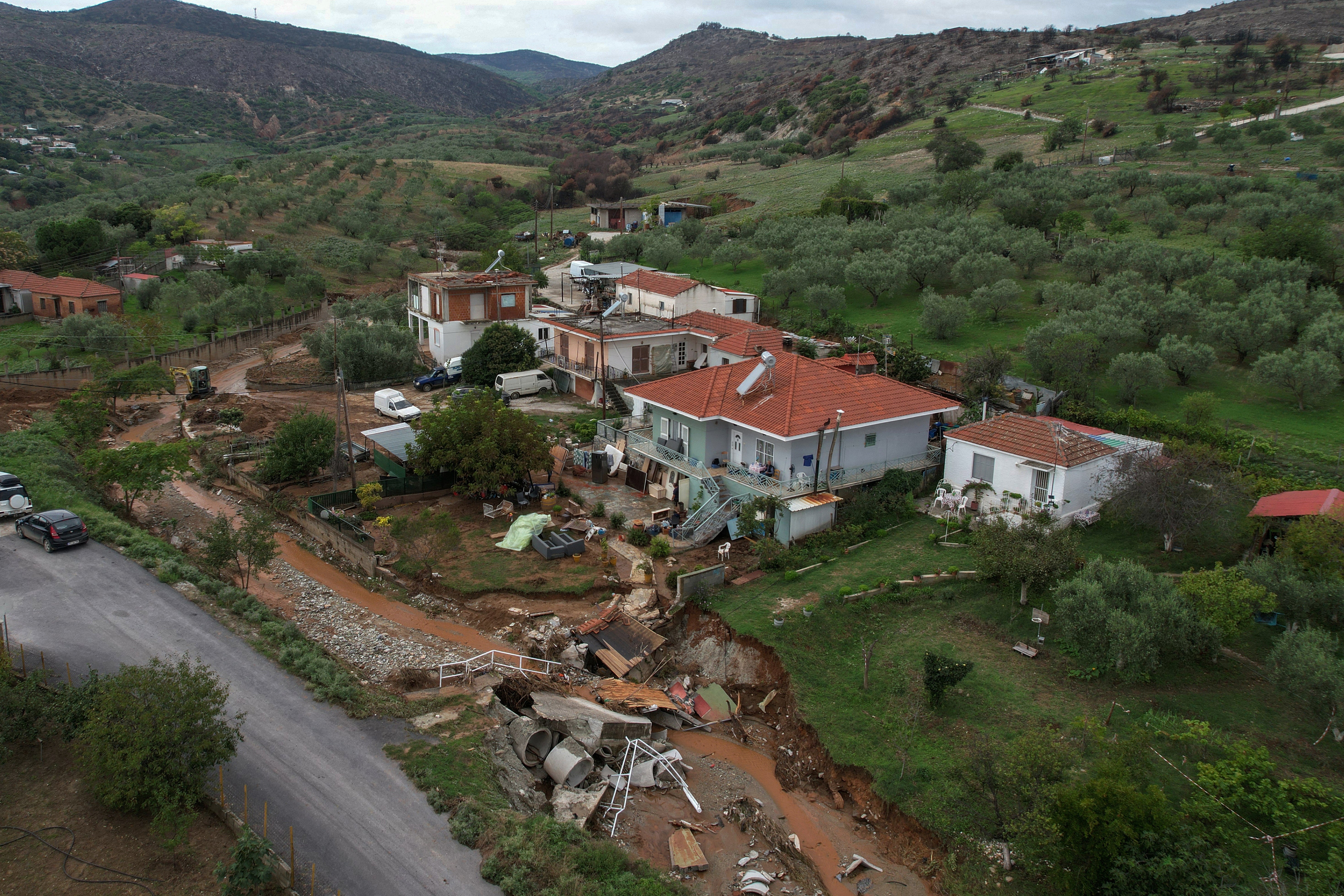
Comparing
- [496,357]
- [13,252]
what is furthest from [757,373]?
[13,252]

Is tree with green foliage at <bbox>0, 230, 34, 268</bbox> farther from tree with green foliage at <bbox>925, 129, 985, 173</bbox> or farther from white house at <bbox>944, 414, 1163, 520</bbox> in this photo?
tree with green foliage at <bbox>925, 129, 985, 173</bbox>

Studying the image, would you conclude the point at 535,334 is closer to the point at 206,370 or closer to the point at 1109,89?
the point at 206,370

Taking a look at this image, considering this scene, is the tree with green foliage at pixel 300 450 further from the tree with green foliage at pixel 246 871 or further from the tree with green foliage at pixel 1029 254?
the tree with green foliage at pixel 1029 254

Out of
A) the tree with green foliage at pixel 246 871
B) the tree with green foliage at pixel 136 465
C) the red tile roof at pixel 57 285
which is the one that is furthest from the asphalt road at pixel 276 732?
the red tile roof at pixel 57 285

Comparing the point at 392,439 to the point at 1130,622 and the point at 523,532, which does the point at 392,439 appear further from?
the point at 1130,622

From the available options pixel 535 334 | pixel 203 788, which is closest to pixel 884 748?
pixel 203 788

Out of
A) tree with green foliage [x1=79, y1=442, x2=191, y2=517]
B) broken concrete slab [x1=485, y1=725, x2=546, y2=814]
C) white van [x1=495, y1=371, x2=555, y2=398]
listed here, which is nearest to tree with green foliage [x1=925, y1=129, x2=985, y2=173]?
white van [x1=495, y1=371, x2=555, y2=398]
